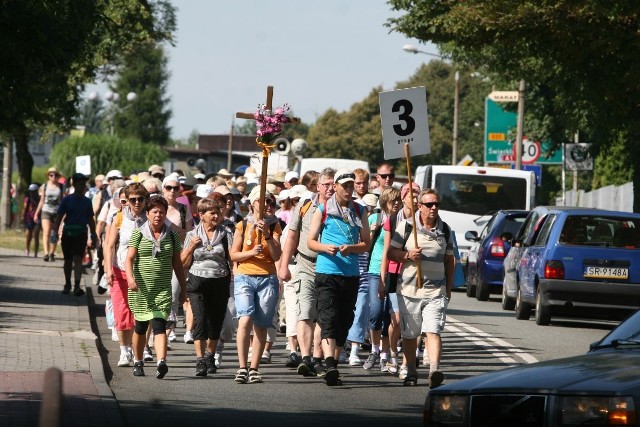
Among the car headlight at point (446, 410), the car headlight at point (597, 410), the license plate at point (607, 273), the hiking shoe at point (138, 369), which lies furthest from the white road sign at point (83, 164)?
the car headlight at point (597, 410)

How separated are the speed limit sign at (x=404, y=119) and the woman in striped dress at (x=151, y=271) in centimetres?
273

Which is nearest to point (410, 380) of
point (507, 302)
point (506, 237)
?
point (506, 237)

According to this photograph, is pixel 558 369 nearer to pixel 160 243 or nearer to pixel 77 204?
pixel 160 243

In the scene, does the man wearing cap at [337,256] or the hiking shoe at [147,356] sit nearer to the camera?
the man wearing cap at [337,256]

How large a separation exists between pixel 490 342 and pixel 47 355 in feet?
19.1

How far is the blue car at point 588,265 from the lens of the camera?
20.7m

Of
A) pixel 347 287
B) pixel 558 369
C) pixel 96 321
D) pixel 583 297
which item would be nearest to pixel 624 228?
pixel 583 297

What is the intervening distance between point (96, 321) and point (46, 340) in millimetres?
3680

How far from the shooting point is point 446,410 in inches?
290

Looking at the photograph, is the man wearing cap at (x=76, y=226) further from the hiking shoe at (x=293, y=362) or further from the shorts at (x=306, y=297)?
the shorts at (x=306, y=297)

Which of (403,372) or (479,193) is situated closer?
(403,372)

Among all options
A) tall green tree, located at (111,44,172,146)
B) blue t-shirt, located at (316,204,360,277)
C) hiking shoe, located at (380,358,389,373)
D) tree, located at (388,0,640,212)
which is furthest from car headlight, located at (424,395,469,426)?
tall green tree, located at (111,44,172,146)

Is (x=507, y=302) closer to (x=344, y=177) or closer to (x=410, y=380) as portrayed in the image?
(x=410, y=380)

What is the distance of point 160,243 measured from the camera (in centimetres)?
1359
